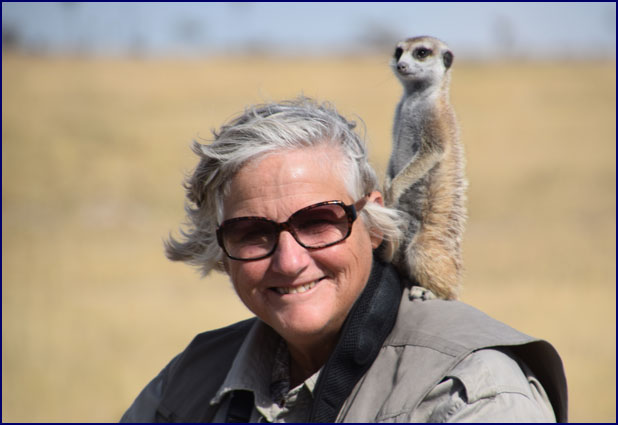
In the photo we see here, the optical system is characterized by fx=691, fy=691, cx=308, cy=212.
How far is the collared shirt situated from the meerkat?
0.75m

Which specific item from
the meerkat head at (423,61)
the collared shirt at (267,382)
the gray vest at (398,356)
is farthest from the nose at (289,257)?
the meerkat head at (423,61)

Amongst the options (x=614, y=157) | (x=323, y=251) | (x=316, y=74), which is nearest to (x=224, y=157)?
(x=323, y=251)

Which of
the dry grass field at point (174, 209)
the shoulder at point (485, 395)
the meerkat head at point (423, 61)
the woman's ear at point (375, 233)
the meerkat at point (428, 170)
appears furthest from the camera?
the dry grass field at point (174, 209)

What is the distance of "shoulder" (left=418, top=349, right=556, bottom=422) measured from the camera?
178cm

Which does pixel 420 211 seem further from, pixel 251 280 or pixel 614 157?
pixel 614 157

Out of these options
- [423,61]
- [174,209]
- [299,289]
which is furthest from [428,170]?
[174,209]

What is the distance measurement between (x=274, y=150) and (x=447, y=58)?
6.40 ft

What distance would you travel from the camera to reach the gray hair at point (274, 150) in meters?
2.27

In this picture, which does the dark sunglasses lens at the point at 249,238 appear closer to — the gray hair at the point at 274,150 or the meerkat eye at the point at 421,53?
the gray hair at the point at 274,150

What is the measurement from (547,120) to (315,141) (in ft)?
80.7

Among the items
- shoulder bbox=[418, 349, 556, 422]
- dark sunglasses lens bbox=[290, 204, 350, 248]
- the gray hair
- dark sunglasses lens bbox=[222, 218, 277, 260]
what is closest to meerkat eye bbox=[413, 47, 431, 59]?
the gray hair

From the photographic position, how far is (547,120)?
25.1 metres

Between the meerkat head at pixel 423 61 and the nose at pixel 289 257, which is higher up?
the meerkat head at pixel 423 61

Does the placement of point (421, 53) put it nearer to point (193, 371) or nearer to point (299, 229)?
point (299, 229)
